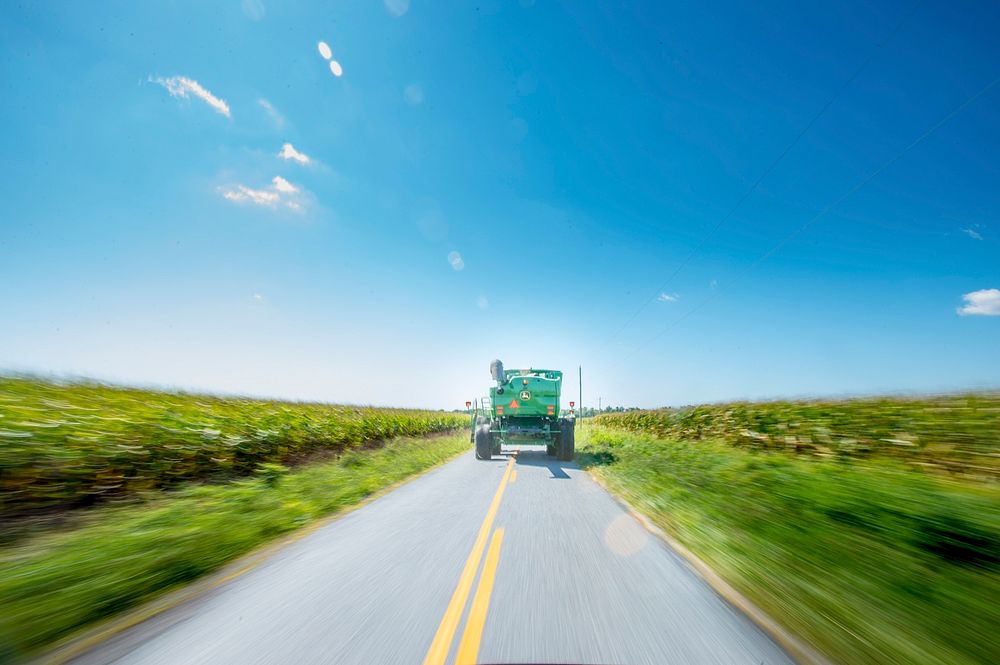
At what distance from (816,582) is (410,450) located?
1512cm

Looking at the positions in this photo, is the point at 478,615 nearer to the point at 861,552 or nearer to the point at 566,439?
the point at 861,552

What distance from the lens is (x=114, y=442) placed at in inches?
231

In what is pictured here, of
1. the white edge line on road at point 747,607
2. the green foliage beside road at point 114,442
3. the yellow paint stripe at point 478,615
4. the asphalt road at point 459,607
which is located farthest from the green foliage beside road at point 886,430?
the green foliage beside road at point 114,442

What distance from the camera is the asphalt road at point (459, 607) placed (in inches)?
106

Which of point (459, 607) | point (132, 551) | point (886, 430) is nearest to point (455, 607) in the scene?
point (459, 607)

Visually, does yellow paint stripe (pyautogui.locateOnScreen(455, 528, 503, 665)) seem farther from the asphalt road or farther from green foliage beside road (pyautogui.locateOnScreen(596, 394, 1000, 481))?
green foliage beside road (pyautogui.locateOnScreen(596, 394, 1000, 481))

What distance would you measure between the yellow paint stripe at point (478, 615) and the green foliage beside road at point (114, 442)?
5446 mm

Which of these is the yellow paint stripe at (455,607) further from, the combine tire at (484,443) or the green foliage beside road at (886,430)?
the combine tire at (484,443)

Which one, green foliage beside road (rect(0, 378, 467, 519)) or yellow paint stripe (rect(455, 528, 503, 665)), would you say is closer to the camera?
yellow paint stripe (rect(455, 528, 503, 665))

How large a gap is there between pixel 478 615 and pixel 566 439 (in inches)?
475

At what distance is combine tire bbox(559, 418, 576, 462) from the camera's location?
581 inches

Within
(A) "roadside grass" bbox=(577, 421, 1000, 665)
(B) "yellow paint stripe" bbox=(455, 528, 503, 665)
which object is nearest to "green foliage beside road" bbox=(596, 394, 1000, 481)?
(A) "roadside grass" bbox=(577, 421, 1000, 665)

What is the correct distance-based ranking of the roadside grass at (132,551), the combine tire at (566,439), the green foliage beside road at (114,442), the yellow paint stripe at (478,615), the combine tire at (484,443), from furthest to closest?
the combine tire at (484,443) < the combine tire at (566,439) < the green foliage beside road at (114,442) < the roadside grass at (132,551) < the yellow paint stripe at (478,615)

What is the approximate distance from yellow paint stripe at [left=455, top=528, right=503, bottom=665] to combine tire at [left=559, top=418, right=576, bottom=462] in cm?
1045
